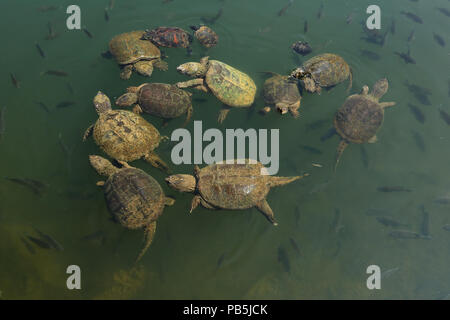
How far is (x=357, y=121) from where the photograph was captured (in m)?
7.30

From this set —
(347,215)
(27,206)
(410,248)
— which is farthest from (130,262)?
(410,248)

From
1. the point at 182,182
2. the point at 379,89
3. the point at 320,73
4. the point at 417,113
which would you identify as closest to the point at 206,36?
the point at 320,73

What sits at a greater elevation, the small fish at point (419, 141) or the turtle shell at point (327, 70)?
the turtle shell at point (327, 70)

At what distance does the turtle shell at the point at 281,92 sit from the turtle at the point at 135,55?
329 centimetres

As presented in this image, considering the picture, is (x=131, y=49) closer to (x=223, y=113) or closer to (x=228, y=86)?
(x=228, y=86)

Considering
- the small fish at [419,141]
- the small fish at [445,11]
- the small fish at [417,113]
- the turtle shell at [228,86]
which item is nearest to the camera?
the turtle shell at [228,86]

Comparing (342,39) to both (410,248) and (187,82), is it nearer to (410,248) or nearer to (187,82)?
(187,82)

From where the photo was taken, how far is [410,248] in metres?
6.84

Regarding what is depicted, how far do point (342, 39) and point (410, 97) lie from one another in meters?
3.12

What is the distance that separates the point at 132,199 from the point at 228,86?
3920 millimetres

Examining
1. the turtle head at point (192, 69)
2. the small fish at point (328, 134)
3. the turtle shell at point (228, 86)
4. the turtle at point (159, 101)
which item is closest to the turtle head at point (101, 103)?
the turtle at point (159, 101)

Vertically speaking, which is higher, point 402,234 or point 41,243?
point 41,243

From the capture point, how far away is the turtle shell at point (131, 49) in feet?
26.5

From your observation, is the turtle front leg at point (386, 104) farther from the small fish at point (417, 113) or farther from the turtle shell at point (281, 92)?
the turtle shell at point (281, 92)
